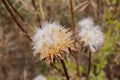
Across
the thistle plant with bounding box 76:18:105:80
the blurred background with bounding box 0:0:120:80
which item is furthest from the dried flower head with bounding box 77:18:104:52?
the blurred background with bounding box 0:0:120:80

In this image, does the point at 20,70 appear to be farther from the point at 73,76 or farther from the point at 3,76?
the point at 73,76

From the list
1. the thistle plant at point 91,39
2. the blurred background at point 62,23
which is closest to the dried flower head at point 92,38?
the thistle plant at point 91,39

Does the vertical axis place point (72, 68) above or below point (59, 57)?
above

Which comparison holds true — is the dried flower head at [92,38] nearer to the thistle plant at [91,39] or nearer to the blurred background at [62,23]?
the thistle plant at [91,39]

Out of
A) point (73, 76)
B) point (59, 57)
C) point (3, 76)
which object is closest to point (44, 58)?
point (59, 57)

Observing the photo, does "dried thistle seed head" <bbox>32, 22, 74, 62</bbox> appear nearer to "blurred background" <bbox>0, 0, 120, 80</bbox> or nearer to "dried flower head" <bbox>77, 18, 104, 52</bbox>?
"blurred background" <bbox>0, 0, 120, 80</bbox>

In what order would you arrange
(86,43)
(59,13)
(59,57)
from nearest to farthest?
(59,57)
(86,43)
(59,13)
